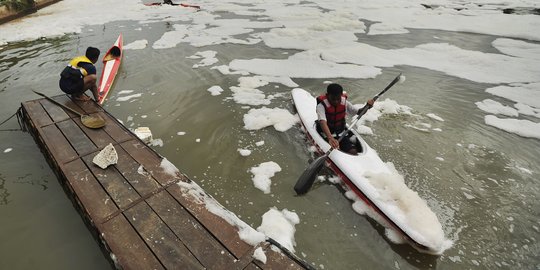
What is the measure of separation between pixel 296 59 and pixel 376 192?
7.18m

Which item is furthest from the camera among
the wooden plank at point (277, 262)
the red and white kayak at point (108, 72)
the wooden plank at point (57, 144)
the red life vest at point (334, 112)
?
the red and white kayak at point (108, 72)

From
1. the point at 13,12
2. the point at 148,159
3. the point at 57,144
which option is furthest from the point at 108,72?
the point at 13,12

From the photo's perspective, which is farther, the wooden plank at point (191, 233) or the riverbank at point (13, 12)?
the riverbank at point (13, 12)

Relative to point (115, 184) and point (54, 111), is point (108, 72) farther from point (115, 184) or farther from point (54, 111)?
point (115, 184)

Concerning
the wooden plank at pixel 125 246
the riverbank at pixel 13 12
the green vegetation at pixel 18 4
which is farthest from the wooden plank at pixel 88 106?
the green vegetation at pixel 18 4

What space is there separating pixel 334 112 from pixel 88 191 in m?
3.93

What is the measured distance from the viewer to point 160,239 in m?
3.22

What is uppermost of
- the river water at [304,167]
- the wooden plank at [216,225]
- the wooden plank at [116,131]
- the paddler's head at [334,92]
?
the paddler's head at [334,92]

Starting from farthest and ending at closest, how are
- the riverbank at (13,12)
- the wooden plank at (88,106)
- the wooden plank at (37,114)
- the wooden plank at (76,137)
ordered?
the riverbank at (13,12)
the wooden plank at (88,106)
the wooden plank at (37,114)
the wooden plank at (76,137)

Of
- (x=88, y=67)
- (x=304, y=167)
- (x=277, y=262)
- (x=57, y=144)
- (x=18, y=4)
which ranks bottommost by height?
(x=304, y=167)

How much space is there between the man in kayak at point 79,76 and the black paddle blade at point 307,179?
16.5 ft

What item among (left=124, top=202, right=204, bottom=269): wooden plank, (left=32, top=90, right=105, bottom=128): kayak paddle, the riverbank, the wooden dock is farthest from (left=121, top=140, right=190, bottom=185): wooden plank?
the riverbank

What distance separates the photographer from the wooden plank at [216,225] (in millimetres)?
3127

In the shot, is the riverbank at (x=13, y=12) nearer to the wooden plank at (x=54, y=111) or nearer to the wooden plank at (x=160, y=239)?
the wooden plank at (x=54, y=111)
